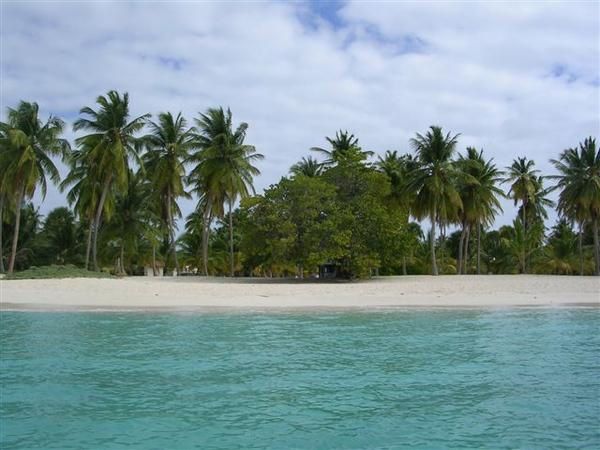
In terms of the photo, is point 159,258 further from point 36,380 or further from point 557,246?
point 36,380

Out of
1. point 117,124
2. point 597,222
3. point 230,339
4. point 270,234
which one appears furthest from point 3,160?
point 597,222

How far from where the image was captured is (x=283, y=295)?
2472 cm

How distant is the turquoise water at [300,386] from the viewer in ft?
20.8

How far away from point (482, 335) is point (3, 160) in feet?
98.1

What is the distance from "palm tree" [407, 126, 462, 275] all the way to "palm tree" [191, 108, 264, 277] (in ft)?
38.0

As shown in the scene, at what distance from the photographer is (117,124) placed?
3569 cm

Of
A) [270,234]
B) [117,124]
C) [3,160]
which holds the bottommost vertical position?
[270,234]

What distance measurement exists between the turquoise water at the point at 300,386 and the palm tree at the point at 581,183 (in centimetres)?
2827

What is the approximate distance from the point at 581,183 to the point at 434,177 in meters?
11.5

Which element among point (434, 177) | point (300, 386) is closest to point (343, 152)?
point (434, 177)

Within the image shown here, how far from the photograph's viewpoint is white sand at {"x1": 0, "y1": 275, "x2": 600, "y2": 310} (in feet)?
69.3

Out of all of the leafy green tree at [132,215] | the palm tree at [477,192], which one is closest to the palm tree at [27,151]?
the leafy green tree at [132,215]

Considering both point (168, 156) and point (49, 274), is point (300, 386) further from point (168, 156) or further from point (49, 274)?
point (168, 156)

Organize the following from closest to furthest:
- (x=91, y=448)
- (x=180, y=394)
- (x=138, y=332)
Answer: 1. (x=91, y=448)
2. (x=180, y=394)
3. (x=138, y=332)
